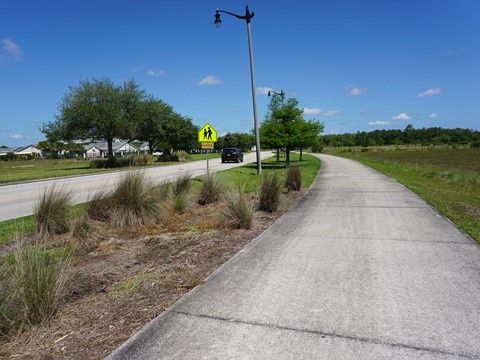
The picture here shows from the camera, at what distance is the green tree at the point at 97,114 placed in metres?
35.2

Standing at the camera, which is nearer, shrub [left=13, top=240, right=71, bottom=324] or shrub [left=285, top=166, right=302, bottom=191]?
shrub [left=13, top=240, right=71, bottom=324]

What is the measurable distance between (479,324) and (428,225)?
4.53 meters

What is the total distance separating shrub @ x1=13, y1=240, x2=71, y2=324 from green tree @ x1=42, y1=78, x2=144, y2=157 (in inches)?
1307

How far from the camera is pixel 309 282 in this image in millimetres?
4562

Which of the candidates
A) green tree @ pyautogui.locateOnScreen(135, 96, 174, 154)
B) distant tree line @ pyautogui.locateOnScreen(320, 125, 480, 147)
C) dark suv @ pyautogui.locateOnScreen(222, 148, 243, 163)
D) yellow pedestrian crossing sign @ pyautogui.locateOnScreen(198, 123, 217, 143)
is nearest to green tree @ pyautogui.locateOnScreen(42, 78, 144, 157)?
green tree @ pyautogui.locateOnScreen(135, 96, 174, 154)

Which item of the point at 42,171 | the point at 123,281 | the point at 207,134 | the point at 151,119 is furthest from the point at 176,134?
the point at 123,281

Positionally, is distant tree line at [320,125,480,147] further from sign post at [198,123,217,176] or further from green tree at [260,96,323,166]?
sign post at [198,123,217,176]

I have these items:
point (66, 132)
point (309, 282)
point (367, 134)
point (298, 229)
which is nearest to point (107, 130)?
point (66, 132)

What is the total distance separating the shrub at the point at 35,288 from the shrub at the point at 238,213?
4227 millimetres

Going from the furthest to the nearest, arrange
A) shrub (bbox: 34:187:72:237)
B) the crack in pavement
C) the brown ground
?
shrub (bbox: 34:187:72:237) → the brown ground → the crack in pavement

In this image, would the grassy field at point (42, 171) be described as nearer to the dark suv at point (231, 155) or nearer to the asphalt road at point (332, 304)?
the dark suv at point (231, 155)

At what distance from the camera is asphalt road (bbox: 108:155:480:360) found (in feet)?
10.1

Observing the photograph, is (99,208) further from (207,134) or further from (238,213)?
(207,134)

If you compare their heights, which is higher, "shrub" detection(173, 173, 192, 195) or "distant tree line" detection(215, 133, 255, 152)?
"distant tree line" detection(215, 133, 255, 152)
